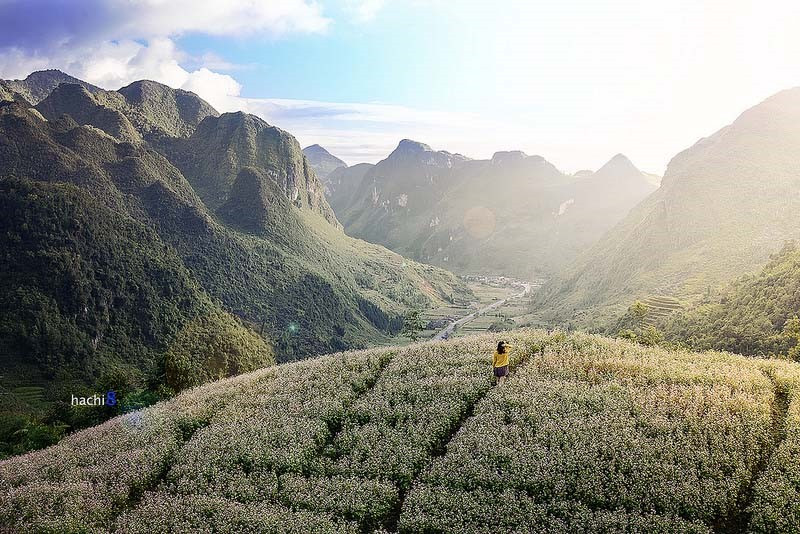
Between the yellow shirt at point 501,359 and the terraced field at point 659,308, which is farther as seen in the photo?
the terraced field at point 659,308

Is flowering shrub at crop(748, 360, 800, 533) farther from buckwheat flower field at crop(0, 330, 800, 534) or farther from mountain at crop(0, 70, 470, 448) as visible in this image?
mountain at crop(0, 70, 470, 448)

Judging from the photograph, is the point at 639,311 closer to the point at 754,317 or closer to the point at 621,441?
the point at 754,317

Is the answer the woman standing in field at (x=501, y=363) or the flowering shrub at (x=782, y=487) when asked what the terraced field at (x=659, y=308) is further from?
the flowering shrub at (x=782, y=487)

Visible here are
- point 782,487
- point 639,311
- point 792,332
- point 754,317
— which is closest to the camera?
point 782,487

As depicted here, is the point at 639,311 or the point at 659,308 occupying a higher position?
the point at 639,311

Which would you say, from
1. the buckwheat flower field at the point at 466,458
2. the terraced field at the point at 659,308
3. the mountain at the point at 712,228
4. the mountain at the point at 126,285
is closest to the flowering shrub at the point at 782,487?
the buckwheat flower field at the point at 466,458

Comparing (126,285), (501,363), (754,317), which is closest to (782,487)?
(501,363)

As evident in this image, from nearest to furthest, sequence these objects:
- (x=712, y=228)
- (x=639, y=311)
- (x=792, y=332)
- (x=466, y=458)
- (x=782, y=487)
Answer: (x=782, y=487), (x=466, y=458), (x=792, y=332), (x=639, y=311), (x=712, y=228)

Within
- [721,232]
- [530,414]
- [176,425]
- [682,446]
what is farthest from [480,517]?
[721,232]
